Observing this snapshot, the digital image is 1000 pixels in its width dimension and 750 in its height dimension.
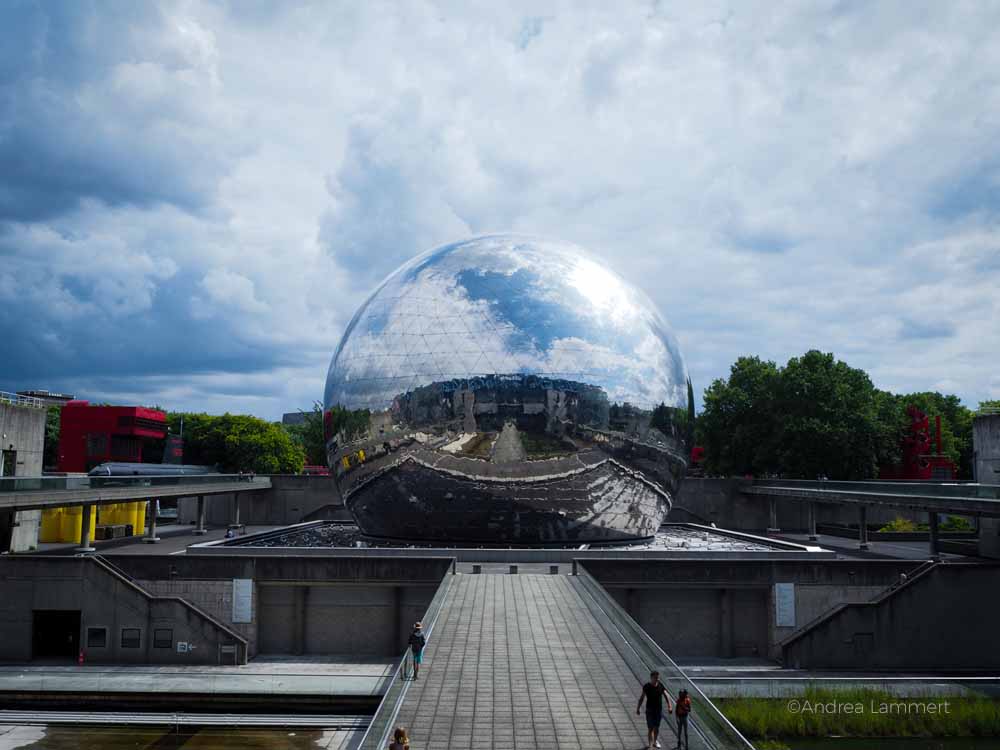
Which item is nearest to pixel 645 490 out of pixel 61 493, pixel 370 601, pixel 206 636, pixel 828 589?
pixel 828 589

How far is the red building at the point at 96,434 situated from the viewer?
214ft

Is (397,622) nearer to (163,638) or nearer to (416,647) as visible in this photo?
(163,638)

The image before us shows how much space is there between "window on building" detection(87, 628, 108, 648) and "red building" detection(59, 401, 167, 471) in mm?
49802

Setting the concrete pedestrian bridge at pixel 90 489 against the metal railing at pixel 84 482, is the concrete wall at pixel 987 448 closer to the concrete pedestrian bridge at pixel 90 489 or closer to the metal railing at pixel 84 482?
the concrete pedestrian bridge at pixel 90 489

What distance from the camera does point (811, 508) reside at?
32.6 metres

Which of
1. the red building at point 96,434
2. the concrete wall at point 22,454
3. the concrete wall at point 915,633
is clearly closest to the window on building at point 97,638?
the concrete wall at point 22,454

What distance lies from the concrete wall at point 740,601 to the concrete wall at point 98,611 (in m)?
10.2

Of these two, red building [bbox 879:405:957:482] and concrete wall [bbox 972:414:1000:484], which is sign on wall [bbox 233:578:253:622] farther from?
red building [bbox 879:405:957:482]

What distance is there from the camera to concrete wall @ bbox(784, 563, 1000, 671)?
19828mm

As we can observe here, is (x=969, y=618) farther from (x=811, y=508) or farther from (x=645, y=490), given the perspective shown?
(x=811, y=508)

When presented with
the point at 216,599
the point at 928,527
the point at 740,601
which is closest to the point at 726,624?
the point at 740,601

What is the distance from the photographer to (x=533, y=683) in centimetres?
1143

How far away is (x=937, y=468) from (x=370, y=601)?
129 feet

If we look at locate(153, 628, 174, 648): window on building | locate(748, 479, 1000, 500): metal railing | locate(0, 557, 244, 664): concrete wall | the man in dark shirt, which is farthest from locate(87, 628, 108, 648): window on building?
locate(748, 479, 1000, 500): metal railing
